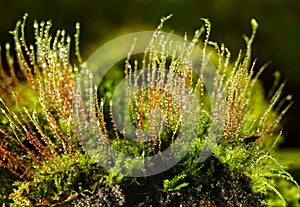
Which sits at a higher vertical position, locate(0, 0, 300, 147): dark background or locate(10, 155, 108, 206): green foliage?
locate(0, 0, 300, 147): dark background

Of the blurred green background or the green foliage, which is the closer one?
the green foliage

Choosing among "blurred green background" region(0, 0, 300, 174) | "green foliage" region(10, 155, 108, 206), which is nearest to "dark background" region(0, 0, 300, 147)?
"blurred green background" region(0, 0, 300, 174)

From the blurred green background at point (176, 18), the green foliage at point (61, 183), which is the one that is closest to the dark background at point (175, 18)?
the blurred green background at point (176, 18)

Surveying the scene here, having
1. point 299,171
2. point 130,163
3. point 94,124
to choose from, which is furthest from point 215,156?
point 299,171

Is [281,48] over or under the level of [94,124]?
over

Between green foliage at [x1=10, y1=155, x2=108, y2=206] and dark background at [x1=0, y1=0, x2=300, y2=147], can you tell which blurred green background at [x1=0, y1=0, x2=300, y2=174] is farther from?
green foliage at [x1=10, y1=155, x2=108, y2=206]

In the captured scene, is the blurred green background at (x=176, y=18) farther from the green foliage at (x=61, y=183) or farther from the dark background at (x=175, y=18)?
the green foliage at (x=61, y=183)

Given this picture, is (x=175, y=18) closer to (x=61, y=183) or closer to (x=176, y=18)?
(x=176, y=18)

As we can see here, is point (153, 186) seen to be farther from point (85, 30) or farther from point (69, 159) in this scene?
point (85, 30)
